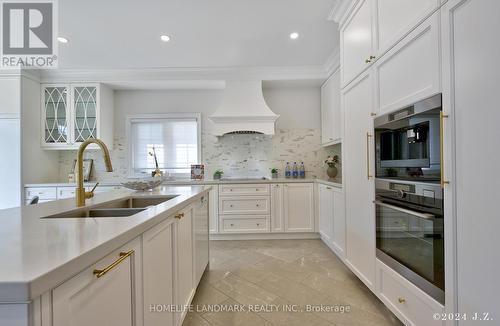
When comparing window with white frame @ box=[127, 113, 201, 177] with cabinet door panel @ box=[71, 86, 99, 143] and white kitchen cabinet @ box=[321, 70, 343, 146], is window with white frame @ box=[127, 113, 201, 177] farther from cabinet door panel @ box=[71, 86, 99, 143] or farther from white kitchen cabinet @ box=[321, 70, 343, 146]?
white kitchen cabinet @ box=[321, 70, 343, 146]

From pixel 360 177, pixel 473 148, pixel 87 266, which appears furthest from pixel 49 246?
pixel 360 177

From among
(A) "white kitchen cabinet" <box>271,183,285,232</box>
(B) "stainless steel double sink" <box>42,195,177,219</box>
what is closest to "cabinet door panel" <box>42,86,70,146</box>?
(B) "stainless steel double sink" <box>42,195,177,219</box>

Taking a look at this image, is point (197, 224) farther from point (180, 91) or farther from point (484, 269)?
point (180, 91)

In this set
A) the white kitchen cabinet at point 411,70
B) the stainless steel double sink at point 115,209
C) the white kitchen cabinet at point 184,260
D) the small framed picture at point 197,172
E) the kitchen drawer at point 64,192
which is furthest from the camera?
the small framed picture at point 197,172

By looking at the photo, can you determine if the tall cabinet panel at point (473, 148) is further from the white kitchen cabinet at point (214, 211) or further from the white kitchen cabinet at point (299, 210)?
the white kitchen cabinet at point (214, 211)

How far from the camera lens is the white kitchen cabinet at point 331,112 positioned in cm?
304

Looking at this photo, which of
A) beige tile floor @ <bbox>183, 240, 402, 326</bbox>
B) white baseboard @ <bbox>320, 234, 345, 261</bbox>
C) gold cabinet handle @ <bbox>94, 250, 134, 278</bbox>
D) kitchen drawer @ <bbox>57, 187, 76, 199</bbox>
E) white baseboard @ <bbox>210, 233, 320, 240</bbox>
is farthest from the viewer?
white baseboard @ <bbox>210, 233, 320, 240</bbox>

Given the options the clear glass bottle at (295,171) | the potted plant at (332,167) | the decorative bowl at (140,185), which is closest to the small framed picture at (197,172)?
the clear glass bottle at (295,171)

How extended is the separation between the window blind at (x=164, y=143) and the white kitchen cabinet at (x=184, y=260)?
2.39 metres

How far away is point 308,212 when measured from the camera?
10.8 feet

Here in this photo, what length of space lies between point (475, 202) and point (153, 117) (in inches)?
159

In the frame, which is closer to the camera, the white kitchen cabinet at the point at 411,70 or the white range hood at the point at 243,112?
the white kitchen cabinet at the point at 411,70

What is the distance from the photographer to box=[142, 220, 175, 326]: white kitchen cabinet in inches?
36.7

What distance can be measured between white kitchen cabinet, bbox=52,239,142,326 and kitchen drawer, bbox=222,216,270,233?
2.43 metres
